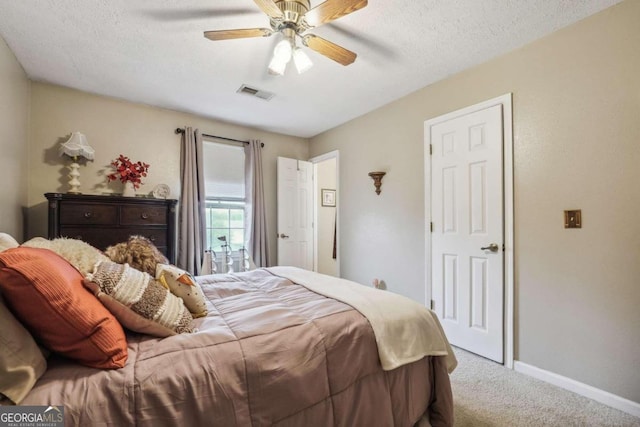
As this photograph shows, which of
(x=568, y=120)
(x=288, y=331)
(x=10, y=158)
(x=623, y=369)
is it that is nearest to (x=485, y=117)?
(x=568, y=120)

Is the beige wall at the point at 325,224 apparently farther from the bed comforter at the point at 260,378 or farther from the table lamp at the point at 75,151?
the bed comforter at the point at 260,378

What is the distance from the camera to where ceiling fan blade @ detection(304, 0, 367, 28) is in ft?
4.98

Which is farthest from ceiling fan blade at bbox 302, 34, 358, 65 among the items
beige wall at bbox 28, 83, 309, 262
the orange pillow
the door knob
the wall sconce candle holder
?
beige wall at bbox 28, 83, 309, 262

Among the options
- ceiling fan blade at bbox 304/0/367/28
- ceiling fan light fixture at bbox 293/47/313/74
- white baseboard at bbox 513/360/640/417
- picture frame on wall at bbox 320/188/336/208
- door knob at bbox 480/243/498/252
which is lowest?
white baseboard at bbox 513/360/640/417

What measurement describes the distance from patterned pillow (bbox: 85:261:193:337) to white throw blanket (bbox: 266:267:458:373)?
803 mm

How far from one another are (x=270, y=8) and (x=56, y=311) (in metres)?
1.70

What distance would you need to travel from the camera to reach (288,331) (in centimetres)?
125

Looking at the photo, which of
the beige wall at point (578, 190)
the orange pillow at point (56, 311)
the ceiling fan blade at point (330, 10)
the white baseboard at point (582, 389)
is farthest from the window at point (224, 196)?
the white baseboard at point (582, 389)

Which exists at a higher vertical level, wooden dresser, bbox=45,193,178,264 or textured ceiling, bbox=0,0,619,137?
textured ceiling, bbox=0,0,619,137

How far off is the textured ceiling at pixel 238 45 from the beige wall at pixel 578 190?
214 mm

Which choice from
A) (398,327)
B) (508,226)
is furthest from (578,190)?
(398,327)

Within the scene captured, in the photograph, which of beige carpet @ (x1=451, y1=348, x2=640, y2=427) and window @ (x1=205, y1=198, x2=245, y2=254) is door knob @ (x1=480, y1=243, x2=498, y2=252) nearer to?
beige carpet @ (x1=451, y1=348, x2=640, y2=427)

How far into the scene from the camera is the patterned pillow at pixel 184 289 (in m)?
1.39

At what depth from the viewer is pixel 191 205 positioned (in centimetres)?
351
